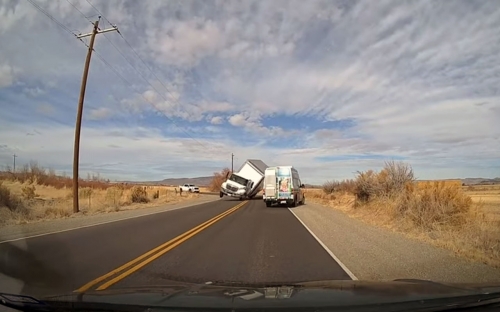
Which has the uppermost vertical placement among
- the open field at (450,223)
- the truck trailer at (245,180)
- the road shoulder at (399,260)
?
the truck trailer at (245,180)

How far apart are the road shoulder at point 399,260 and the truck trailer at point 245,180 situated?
115 feet

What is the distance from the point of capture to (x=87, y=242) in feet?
40.1

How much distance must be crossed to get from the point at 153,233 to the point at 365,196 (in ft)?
60.6

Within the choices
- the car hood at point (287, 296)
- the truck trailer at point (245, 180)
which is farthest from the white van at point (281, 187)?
the car hood at point (287, 296)

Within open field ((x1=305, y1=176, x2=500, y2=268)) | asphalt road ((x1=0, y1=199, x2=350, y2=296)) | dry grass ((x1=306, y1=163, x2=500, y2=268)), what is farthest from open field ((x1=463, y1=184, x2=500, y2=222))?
asphalt road ((x1=0, y1=199, x2=350, y2=296))

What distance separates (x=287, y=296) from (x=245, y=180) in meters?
45.4

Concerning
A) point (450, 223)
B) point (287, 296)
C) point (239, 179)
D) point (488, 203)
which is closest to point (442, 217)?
point (450, 223)

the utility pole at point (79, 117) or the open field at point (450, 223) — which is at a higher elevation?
the utility pole at point (79, 117)

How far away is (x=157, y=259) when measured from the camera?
941 centimetres

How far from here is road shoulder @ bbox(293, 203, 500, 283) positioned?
7758mm

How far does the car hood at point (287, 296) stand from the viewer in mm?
3955

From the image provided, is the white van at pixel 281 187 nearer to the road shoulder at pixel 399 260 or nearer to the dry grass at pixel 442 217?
the dry grass at pixel 442 217

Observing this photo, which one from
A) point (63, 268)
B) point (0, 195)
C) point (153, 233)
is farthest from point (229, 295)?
point (0, 195)

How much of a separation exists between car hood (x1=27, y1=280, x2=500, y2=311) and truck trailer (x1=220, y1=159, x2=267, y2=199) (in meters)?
44.4
